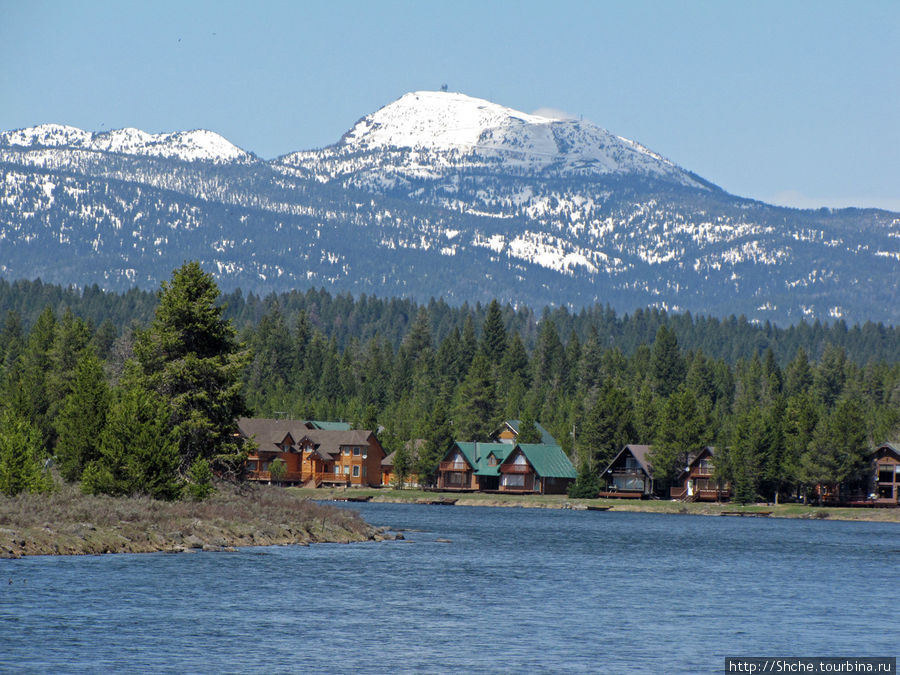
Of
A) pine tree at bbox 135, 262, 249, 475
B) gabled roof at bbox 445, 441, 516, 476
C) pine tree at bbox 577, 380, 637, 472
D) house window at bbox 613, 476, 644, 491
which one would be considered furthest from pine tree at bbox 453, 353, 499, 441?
pine tree at bbox 135, 262, 249, 475

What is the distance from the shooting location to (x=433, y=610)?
150 feet

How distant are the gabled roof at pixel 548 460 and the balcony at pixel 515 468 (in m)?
1.14

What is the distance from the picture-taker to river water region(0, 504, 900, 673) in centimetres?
3562

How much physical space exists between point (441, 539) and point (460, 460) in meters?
85.4

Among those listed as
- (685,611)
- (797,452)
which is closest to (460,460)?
(797,452)

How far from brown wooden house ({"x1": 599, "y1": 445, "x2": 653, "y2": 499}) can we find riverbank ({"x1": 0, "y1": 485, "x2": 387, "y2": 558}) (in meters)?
77.3

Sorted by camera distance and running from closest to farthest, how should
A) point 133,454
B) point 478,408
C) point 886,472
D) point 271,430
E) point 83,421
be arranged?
point 133,454, point 83,421, point 886,472, point 271,430, point 478,408

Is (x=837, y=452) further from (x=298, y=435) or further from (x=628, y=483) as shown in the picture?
(x=298, y=435)

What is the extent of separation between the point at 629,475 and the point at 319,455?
4288cm

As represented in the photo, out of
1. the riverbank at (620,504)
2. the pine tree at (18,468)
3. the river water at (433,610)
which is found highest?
the pine tree at (18,468)

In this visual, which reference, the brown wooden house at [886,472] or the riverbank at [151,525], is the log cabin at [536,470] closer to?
the brown wooden house at [886,472]

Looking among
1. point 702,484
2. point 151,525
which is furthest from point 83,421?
point 702,484

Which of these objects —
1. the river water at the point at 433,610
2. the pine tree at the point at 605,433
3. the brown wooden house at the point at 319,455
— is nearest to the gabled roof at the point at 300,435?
the brown wooden house at the point at 319,455

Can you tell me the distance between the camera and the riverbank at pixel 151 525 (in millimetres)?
54188
